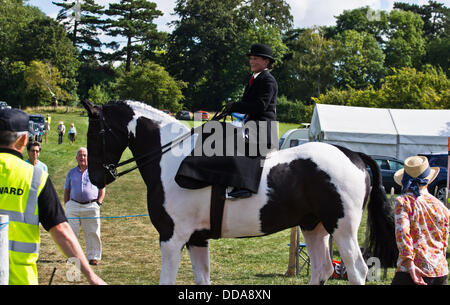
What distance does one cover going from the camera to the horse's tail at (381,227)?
18.1ft

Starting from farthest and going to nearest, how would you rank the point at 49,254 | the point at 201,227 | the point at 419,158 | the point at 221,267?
the point at 49,254
the point at 221,267
the point at 201,227
the point at 419,158

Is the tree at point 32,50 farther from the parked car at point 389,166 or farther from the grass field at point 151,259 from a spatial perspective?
the grass field at point 151,259

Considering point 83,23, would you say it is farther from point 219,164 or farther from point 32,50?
point 219,164

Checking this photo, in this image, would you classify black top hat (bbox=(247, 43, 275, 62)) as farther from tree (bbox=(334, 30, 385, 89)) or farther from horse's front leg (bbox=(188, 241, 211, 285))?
tree (bbox=(334, 30, 385, 89))

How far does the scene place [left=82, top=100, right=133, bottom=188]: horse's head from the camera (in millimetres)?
5691

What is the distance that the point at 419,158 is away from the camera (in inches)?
184

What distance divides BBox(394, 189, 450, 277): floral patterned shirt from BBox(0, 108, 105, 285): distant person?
113 inches

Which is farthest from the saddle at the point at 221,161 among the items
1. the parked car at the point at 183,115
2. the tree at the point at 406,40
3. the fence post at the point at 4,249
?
the tree at the point at 406,40

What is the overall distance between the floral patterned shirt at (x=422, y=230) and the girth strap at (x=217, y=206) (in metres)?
1.83

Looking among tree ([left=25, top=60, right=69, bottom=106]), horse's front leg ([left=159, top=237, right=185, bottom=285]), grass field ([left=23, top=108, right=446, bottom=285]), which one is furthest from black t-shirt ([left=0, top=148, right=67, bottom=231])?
tree ([left=25, top=60, right=69, bottom=106])

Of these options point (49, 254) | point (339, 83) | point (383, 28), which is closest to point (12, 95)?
point (339, 83)
